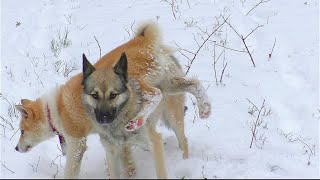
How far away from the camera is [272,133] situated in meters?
5.71

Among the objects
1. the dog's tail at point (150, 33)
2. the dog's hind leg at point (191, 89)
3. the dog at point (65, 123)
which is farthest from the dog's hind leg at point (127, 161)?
the dog's tail at point (150, 33)

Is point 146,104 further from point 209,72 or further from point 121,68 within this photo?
point 209,72

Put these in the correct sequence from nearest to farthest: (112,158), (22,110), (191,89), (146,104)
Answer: (146,104)
(112,158)
(22,110)
(191,89)

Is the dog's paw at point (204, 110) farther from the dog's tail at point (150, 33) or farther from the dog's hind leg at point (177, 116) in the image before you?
the dog's tail at point (150, 33)

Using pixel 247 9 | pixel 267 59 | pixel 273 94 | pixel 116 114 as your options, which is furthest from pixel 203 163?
pixel 247 9

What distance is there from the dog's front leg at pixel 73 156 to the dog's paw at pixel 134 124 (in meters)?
0.52

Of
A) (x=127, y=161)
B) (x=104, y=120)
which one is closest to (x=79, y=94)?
(x=104, y=120)

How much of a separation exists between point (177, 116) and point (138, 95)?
2.80ft

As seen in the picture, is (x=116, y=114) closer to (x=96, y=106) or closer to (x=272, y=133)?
(x=96, y=106)

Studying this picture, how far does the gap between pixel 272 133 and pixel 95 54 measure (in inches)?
113

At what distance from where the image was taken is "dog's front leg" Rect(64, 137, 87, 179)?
485 centimetres

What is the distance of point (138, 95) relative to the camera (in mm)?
4652

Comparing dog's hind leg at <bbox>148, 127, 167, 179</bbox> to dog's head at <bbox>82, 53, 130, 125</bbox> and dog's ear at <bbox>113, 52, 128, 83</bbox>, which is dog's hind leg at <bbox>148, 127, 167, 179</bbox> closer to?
dog's head at <bbox>82, 53, 130, 125</bbox>

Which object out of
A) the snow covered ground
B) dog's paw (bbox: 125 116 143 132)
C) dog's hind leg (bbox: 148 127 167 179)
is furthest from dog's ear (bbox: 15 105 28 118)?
dog's hind leg (bbox: 148 127 167 179)
